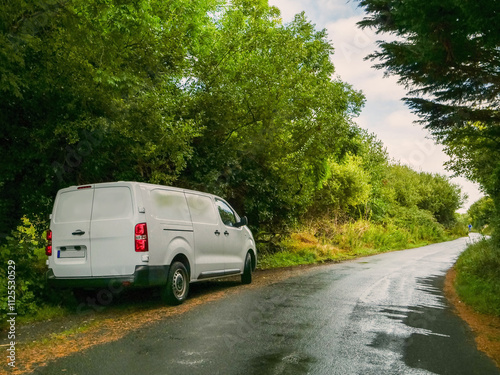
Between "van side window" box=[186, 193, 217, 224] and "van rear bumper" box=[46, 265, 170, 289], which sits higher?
"van side window" box=[186, 193, 217, 224]

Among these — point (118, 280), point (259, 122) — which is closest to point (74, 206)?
point (118, 280)

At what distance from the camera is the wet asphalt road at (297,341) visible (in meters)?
4.70

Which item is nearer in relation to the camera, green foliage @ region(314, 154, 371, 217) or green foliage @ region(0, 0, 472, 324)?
green foliage @ region(0, 0, 472, 324)

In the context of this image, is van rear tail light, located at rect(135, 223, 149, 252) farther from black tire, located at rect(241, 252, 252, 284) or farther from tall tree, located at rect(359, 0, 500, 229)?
tall tree, located at rect(359, 0, 500, 229)

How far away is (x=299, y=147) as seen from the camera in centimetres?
1644

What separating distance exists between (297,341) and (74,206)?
14.9 ft

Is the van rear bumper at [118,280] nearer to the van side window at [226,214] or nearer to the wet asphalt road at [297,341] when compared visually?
the wet asphalt road at [297,341]

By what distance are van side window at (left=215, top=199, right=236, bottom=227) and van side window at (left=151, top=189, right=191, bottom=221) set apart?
1.62m

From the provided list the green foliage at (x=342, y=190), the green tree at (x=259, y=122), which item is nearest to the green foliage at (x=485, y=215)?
the green tree at (x=259, y=122)

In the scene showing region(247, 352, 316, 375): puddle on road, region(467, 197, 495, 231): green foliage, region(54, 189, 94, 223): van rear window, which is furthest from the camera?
region(467, 197, 495, 231): green foliage

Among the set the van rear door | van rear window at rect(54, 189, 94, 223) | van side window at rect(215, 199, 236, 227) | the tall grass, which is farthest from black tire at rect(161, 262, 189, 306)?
the tall grass

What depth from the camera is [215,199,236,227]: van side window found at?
10399mm

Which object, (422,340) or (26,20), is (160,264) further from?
(26,20)

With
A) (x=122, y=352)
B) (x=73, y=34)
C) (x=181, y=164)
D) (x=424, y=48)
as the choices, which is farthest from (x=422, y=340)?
(x=73, y=34)
